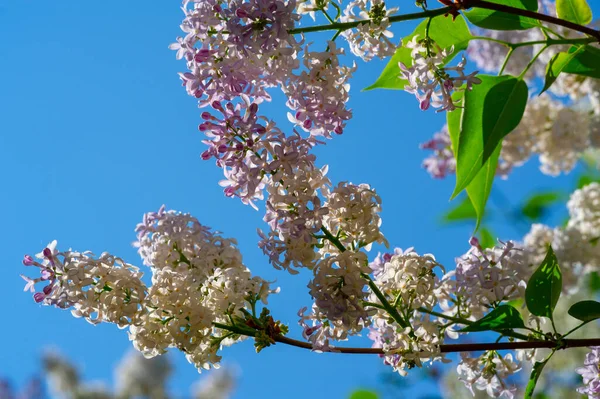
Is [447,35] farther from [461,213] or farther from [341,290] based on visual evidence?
[461,213]

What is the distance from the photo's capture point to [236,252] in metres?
0.85

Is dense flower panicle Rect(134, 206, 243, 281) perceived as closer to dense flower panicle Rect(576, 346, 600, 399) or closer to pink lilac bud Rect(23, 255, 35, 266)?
pink lilac bud Rect(23, 255, 35, 266)

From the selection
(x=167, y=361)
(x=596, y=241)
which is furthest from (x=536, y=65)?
(x=167, y=361)

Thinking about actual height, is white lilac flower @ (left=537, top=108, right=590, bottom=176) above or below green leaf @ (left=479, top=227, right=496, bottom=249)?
above

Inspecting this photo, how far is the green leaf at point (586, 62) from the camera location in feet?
3.05

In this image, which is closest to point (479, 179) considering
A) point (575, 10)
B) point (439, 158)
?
point (575, 10)

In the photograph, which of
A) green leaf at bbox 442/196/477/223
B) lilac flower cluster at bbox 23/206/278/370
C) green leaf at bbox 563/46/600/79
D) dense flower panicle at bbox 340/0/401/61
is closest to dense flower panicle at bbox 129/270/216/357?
lilac flower cluster at bbox 23/206/278/370

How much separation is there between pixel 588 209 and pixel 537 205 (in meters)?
0.66

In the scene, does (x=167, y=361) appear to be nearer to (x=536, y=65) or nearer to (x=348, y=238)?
(x=536, y=65)

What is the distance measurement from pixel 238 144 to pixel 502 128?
29cm

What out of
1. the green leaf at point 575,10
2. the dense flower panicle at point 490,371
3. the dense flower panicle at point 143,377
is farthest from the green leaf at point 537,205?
the dense flower panicle at point 143,377

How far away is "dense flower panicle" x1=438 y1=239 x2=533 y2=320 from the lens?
895 millimetres

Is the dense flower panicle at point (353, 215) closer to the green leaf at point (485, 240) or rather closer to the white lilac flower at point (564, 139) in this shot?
the green leaf at point (485, 240)

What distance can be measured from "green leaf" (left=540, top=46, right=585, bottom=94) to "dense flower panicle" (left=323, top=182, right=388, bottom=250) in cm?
27
